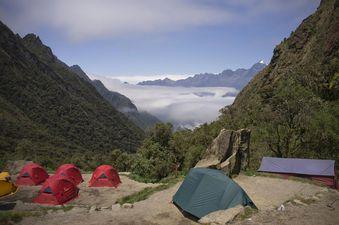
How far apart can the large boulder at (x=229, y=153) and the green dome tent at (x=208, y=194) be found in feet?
17.2

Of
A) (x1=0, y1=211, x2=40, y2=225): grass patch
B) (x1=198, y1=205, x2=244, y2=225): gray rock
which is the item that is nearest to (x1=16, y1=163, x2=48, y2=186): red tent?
(x1=0, y1=211, x2=40, y2=225): grass patch

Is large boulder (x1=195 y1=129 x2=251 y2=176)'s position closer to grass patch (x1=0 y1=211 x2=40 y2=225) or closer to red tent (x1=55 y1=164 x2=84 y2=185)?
grass patch (x1=0 y1=211 x2=40 y2=225)

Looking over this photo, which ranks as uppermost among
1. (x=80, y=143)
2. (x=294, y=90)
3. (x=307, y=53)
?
(x=307, y=53)

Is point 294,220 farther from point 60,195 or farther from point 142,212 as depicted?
point 60,195

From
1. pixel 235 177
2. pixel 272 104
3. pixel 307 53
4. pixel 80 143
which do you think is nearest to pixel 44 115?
pixel 80 143

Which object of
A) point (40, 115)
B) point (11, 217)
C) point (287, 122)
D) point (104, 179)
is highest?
point (40, 115)

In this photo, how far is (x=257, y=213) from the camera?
60.4ft

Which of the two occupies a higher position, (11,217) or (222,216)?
(11,217)

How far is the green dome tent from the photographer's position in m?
19.8

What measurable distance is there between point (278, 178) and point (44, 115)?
152559 millimetres

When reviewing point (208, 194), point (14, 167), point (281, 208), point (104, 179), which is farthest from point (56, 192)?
point (281, 208)

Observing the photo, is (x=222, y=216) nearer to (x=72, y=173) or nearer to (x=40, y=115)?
(x=72, y=173)

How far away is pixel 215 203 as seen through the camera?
65.8ft

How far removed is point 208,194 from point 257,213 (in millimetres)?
3245
